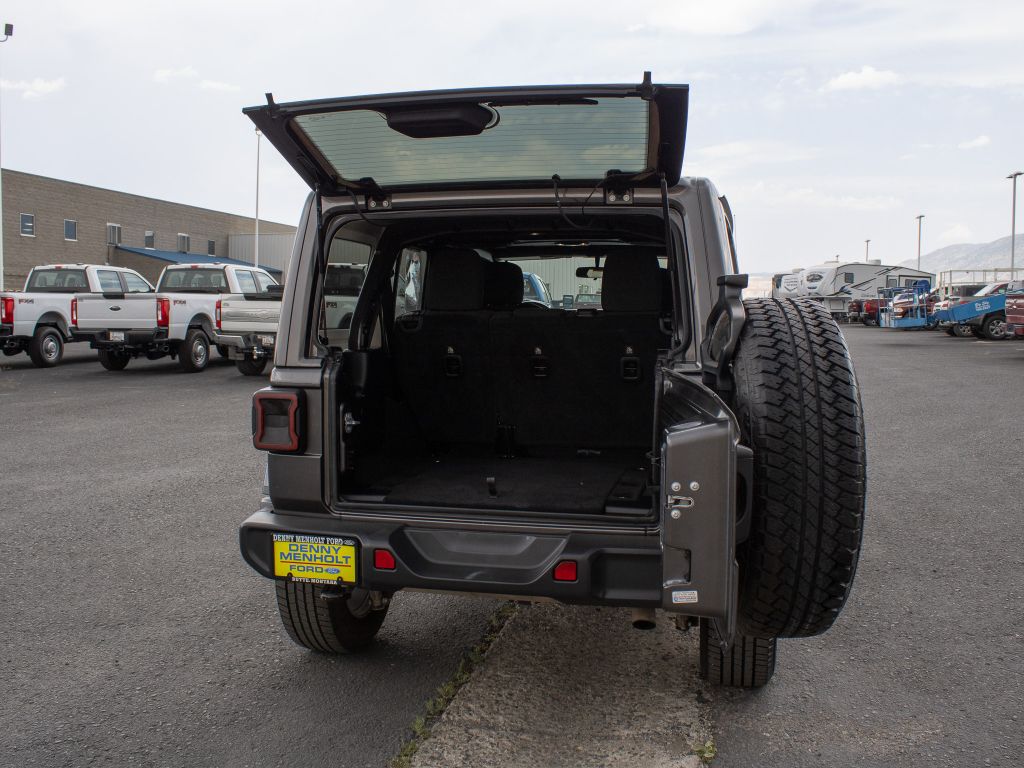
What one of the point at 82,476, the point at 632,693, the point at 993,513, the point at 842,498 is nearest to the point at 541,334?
the point at 632,693

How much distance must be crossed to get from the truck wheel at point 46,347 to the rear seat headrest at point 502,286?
1439 cm

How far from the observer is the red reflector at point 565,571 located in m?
2.74

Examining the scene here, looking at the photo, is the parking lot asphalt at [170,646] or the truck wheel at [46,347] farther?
the truck wheel at [46,347]

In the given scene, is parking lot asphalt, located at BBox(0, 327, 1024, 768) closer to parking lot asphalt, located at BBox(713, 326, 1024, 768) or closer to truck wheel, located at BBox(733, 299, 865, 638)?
parking lot asphalt, located at BBox(713, 326, 1024, 768)

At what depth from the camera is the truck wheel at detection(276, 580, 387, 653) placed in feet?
11.0

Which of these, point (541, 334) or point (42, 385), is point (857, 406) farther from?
point (42, 385)

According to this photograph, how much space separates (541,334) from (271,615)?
6.06ft

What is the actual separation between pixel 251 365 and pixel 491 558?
1311 cm

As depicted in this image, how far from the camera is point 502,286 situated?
4770 millimetres

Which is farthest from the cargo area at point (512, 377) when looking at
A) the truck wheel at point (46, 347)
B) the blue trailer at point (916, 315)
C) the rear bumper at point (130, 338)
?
the blue trailer at point (916, 315)

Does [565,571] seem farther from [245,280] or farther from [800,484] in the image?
[245,280]

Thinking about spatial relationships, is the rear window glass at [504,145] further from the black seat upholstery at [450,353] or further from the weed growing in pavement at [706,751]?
the weed growing in pavement at [706,751]

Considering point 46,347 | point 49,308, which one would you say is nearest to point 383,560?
point 46,347

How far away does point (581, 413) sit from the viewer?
4.37 meters
